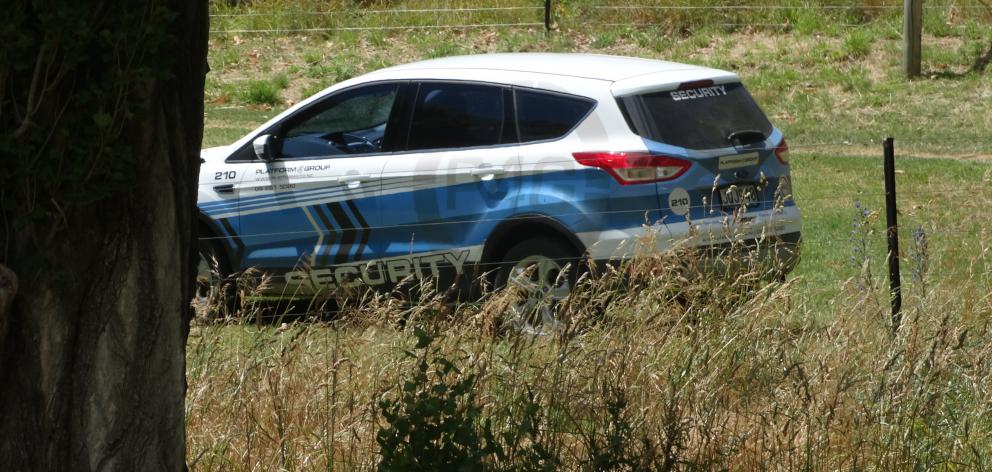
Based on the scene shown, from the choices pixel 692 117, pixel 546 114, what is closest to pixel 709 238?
pixel 692 117

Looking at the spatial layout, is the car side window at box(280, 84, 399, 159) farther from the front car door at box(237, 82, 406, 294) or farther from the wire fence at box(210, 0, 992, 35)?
the wire fence at box(210, 0, 992, 35)

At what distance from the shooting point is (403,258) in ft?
26.6

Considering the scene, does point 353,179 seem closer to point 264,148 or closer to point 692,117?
point 264,148

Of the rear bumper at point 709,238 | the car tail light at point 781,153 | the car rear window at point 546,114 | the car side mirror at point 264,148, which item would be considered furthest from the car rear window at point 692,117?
the car side mirror at point 264,148

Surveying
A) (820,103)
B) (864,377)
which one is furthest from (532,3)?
(864,377)

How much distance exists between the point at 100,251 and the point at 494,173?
423 centimetres

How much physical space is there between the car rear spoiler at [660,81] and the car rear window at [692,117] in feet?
0.11

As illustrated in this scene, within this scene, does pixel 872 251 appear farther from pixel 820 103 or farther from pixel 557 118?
pixel 820 103

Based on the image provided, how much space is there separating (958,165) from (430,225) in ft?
22.1

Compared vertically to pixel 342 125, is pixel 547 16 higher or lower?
lower

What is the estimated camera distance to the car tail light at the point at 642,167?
740cm

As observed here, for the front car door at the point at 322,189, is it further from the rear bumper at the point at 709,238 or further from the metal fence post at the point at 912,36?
the metal fence post at the point at 912,36

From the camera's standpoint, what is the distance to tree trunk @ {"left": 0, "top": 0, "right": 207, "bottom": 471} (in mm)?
3564

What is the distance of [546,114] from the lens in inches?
310
